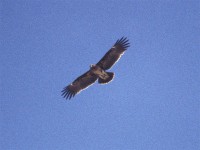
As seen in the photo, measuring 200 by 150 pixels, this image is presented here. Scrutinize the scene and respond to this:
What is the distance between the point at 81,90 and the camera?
28.3 metres

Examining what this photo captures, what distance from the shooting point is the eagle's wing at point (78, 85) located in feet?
92.0

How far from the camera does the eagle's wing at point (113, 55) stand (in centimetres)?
2741

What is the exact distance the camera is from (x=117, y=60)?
27469 mm

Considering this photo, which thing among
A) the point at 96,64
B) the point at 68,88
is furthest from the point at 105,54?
the point at 68,88

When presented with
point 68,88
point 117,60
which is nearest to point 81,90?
point 68,88

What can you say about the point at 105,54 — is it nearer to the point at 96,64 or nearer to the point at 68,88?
the point at 96,64

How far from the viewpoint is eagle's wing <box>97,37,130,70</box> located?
27.4 metres

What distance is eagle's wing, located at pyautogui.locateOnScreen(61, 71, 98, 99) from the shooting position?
92.0 ft

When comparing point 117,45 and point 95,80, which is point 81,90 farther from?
point 117,45

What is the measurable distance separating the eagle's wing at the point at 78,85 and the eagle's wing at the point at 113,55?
0.97 metres

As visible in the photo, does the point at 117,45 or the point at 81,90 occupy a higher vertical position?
the point at 117,45

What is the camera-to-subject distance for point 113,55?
2748cm

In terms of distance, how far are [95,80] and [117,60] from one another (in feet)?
5.10

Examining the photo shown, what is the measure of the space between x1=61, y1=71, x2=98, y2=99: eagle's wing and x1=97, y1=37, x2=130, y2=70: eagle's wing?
97 centimetres
